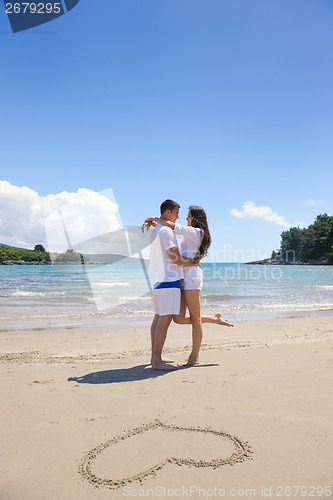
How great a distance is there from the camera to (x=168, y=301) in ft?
15.5

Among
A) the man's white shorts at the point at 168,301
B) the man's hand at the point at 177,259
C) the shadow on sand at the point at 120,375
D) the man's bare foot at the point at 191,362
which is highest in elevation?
the man's hand at the point at 177,259

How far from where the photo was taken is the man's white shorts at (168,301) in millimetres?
4727

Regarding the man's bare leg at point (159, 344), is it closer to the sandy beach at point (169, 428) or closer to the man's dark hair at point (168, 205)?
the sandy beach at point (169, 428)

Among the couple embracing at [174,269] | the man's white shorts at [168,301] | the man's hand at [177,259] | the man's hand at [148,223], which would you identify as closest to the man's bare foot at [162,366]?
the couple embracing at [174,269]

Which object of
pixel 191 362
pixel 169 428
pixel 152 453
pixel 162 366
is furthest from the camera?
pixel 191 362

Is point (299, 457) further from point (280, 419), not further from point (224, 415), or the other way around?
point (224, 415)

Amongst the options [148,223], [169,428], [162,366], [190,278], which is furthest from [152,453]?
[148,223]

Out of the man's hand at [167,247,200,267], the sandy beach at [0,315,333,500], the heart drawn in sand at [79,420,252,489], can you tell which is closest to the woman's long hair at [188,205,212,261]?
the man's hand at [167,247,200,267]

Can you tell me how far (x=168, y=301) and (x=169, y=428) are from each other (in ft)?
6.45

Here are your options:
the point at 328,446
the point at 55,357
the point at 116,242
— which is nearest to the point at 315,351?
the point at 328,446

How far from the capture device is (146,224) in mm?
4820

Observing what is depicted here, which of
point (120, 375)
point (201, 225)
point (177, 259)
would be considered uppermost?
point (201, 225)

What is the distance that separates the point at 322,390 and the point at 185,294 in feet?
6.33

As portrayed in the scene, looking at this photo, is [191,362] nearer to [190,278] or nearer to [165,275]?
[190,278]
